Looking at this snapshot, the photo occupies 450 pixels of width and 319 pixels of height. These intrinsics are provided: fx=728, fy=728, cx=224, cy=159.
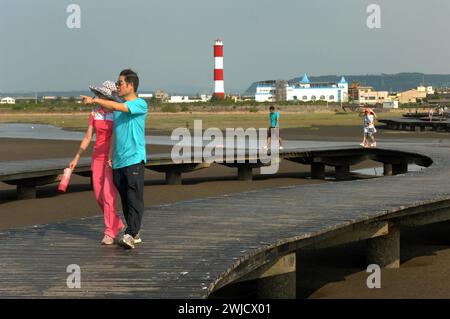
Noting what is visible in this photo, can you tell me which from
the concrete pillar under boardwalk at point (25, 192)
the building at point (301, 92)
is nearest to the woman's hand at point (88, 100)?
the concrete pillar under boardwalk at point (25, 192)

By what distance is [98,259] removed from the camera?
236 inches

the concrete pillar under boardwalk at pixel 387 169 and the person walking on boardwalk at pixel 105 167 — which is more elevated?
the person walking on boardwalk at pixel 105 167

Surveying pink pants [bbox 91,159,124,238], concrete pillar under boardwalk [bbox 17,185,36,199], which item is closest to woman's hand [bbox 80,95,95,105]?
pink pants [bbox 91,159,124,238]

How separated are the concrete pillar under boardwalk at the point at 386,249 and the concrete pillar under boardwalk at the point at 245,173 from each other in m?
8.77

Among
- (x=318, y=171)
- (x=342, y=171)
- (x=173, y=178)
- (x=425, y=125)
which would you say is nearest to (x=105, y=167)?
(x=173, y=178)

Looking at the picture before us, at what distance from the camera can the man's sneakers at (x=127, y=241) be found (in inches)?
248

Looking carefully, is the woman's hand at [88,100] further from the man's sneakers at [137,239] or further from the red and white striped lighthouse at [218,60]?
the red and white striped lighthouse at [218,60]

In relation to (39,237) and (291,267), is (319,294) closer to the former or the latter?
(291,267)

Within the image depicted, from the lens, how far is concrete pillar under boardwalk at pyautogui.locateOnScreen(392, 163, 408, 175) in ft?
58.4

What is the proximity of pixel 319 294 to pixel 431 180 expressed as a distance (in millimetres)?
4168

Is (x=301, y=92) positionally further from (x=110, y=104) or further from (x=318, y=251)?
(x=110, y=104)

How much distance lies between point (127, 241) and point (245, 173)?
11.3 meters
